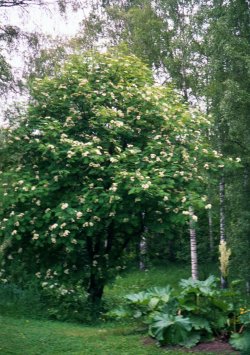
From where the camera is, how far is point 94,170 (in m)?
10.2

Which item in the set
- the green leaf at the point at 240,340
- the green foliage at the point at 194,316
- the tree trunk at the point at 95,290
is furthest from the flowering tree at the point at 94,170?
the green leaf at the point at 240,340

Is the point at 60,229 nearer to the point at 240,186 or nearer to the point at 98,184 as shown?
the point at 98,184

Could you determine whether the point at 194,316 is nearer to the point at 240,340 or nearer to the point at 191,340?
the point at 191,340

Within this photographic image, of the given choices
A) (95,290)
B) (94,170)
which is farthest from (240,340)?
(95,290)

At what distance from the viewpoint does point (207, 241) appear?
22891 millimetres

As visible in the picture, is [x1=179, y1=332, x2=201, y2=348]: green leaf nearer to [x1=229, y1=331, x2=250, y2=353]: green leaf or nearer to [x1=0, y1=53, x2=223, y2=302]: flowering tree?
[x1=229, y1=331, x2=250, y2=353]: green leaf

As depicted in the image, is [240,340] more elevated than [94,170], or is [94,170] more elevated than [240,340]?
[94,170]

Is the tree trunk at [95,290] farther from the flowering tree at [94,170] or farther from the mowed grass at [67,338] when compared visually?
the mowed grass at [67,338]

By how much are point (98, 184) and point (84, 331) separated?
2.76 metres

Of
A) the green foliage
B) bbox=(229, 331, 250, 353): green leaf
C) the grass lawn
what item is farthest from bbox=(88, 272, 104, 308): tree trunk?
bbox=(229, 331, 250, 353): green leaf

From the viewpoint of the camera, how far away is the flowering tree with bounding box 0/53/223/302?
32.9 feet

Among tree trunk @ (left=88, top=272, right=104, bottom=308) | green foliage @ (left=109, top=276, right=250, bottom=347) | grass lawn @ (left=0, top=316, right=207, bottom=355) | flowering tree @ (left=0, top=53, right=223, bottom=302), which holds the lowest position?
grass lawn @ (left=0, top=316, right=207, bottom=355)

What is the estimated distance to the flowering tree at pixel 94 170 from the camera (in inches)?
395

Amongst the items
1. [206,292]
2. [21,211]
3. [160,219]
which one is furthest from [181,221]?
[21,211]
